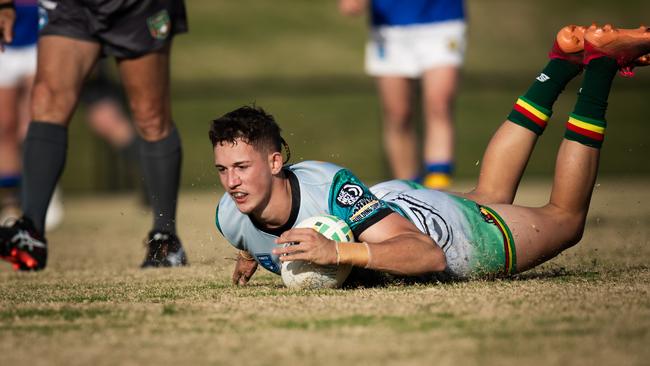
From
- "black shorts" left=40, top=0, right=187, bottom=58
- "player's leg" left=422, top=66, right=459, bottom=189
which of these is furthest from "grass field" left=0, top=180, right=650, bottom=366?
"player's leg" left=422, top=66, right=459, bottom=189

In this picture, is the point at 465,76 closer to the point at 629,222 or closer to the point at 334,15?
the point at 629,222

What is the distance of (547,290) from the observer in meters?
4.21

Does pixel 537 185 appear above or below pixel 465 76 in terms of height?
below

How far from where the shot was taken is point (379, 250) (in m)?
4.07

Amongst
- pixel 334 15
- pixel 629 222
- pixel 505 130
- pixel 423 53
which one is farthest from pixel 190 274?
pixel 334 15

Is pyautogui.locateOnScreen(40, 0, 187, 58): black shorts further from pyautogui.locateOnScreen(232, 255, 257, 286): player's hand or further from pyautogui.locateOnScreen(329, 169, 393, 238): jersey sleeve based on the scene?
pyautogui.locateOnScreen(329, 169, 393, 238): jersey sleeve

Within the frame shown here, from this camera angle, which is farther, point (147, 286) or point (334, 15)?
point (334, 15)

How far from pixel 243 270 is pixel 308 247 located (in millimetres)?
851

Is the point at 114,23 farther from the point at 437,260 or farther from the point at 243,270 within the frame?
the point at 437,260

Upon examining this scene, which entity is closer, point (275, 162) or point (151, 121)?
point (275, 162)

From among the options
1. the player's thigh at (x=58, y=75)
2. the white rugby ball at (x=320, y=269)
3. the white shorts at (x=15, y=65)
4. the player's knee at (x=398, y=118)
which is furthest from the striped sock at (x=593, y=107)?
the white shorts at (x=15, y=65)

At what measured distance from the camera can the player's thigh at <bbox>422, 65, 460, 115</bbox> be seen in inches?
305

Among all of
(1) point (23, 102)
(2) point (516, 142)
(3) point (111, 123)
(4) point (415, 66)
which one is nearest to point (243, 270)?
(2) point (516, 142)

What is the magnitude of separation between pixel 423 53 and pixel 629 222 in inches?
91.3
